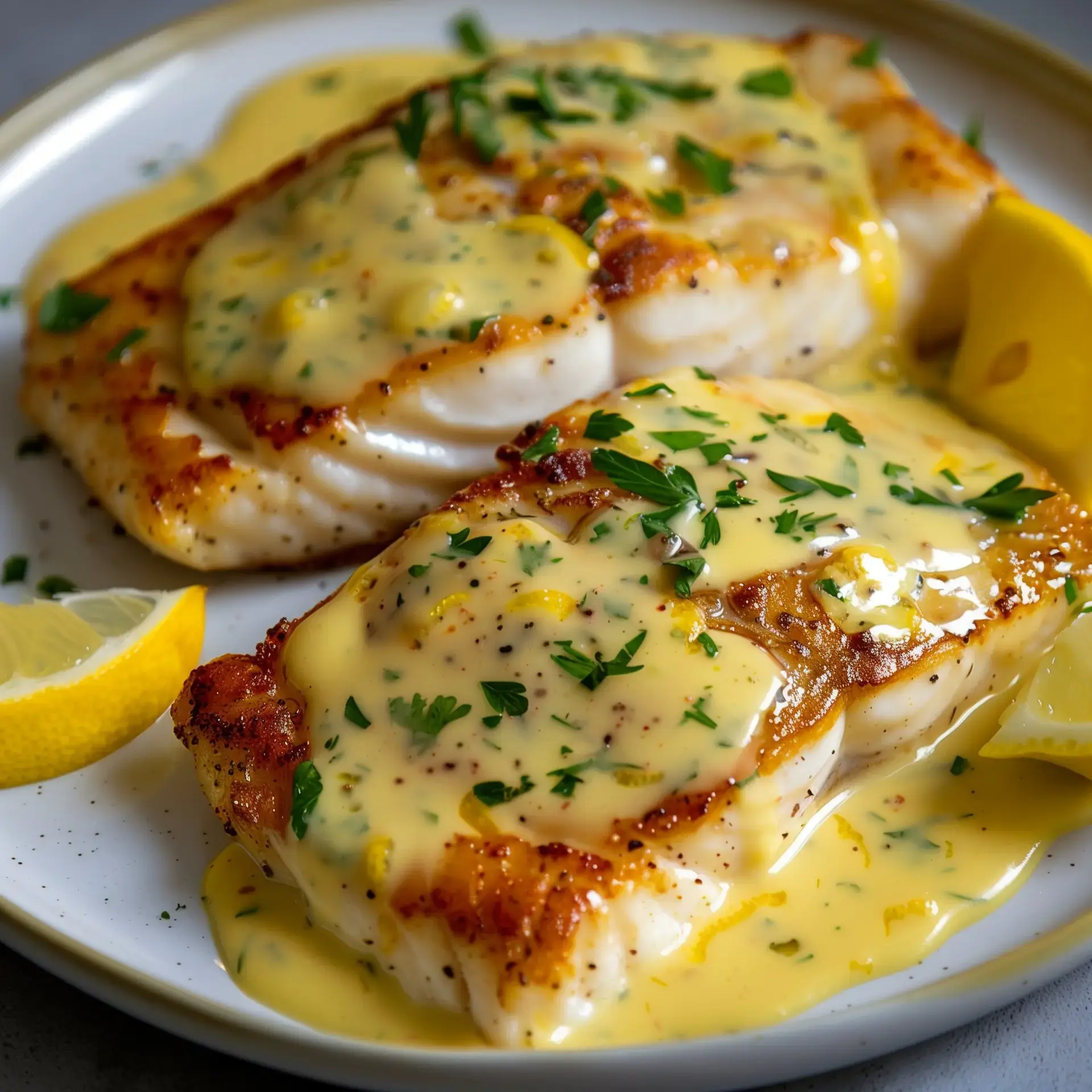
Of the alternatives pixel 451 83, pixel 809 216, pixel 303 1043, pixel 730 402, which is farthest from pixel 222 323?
pixel 303 1043

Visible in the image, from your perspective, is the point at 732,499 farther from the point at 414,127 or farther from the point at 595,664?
the point at 414,127

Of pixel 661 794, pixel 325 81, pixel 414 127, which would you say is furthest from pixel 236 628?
pixel 325 81

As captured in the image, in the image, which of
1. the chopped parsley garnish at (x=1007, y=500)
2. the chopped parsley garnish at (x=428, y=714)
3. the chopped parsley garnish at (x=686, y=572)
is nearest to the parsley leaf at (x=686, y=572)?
the chopped parsley garnish at (x=686, y=572)

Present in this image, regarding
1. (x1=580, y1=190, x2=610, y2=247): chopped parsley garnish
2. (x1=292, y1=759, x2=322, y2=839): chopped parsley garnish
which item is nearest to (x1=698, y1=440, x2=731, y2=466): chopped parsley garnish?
(x1=580, y1=190, x2=610, y2=247): chopped parsley garnish

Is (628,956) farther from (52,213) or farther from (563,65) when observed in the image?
(52,213)

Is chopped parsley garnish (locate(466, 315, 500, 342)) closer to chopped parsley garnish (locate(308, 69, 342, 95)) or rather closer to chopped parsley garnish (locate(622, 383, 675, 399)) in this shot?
chopped parsley garnish (locate(622, 383, 675, 399))
